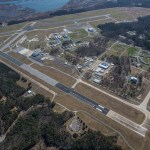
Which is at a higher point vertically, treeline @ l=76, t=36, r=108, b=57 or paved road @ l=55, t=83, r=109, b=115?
paved road @ l=55, t=83, r=109, b=115

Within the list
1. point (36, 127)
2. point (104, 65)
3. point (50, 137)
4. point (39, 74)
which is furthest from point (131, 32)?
point (50, 137)

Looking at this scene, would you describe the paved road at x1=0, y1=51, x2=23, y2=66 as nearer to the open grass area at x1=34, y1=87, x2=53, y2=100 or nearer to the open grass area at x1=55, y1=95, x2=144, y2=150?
the open grass area at x1=34, y1=87, x2=53, y2=100

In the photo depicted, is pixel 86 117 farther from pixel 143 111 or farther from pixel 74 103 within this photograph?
pixel 143 111

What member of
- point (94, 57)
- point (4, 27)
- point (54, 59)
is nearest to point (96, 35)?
point (94, 57)

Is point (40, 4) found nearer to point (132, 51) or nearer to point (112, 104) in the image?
point (132, 51)

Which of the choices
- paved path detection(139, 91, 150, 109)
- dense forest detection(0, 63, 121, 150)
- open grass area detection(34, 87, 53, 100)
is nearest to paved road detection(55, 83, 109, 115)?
open grass area detection(34, 87, 53, 100)

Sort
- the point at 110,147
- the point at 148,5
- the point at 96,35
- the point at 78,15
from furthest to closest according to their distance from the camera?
the point at 148,5 < the point at 78,15 < the point at 96,35 < the point at 110,147
